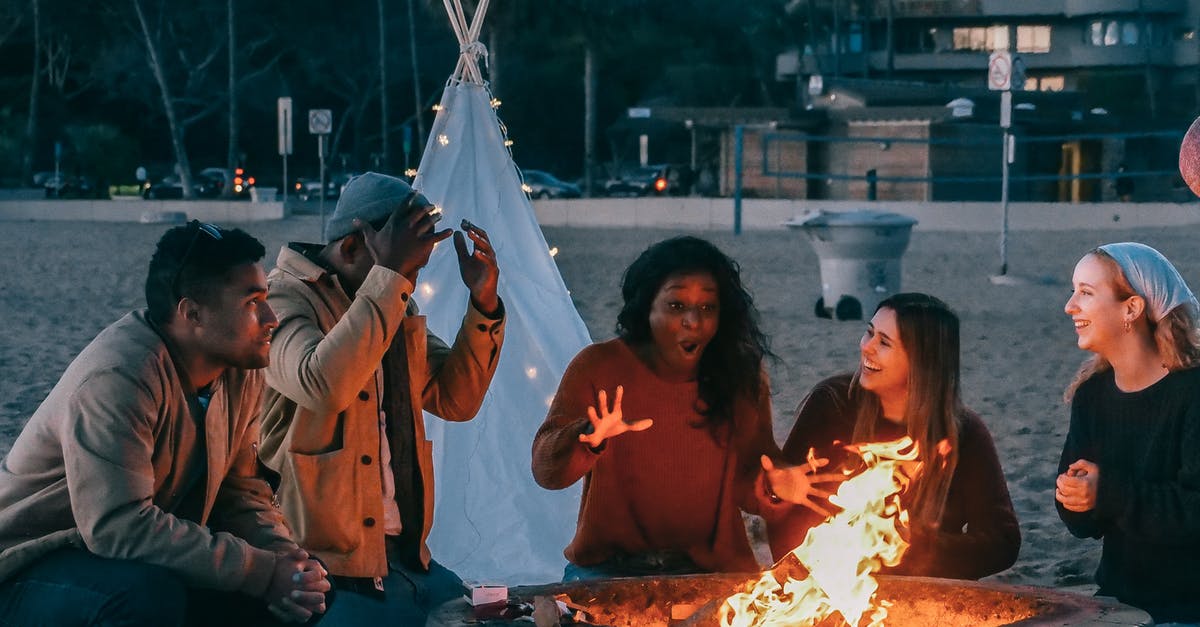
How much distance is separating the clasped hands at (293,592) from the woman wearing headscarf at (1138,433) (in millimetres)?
1740

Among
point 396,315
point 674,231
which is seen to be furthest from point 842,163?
point 396,315

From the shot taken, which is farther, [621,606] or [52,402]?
[621,606]

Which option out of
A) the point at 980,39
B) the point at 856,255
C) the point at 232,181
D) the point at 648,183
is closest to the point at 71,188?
the point at 232,181

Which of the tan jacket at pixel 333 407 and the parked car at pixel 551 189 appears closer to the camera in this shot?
the tan jacket at pixel 333 407

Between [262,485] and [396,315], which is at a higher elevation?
[396,315]

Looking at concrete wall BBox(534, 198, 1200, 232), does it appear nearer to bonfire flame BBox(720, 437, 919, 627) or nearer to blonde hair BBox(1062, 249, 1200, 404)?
blonde hair BBox(1062, 249, 1200, 404)

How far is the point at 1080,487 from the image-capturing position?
3.72m

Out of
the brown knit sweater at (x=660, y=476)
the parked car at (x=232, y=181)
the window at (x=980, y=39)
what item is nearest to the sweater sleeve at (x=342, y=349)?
the brown knit sweater at (x=660, y=476)

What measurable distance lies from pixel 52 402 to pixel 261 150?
193 ft

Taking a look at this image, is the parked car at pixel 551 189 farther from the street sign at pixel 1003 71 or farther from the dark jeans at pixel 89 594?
the dark jeans at pixel 89 594

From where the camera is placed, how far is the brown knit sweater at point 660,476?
4203 millimetres

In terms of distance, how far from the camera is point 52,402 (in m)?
3.05

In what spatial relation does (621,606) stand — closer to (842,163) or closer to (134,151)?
(842,163)

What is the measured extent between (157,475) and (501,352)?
9.97 feet
